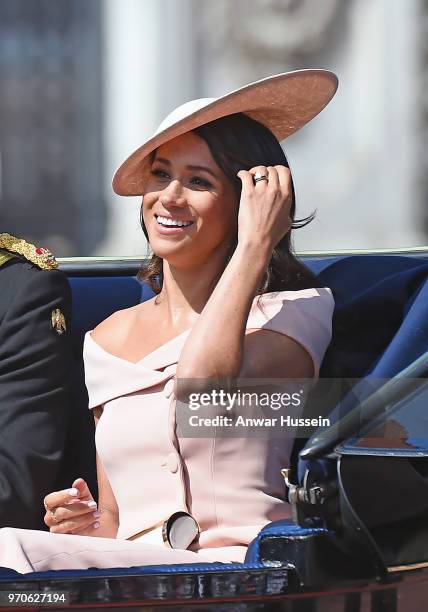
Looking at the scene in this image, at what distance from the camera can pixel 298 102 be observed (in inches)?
101

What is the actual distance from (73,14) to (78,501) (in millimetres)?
3616

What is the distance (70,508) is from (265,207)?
58 cm

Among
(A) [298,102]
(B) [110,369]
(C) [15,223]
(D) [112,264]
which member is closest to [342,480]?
(B) [110,369]

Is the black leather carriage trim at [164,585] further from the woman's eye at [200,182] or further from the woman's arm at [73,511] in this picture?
the woman's eye at [200,182]

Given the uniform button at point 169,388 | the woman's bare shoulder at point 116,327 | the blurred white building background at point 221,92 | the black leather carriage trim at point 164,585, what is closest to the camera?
the black leather carriage trim at point 164,585

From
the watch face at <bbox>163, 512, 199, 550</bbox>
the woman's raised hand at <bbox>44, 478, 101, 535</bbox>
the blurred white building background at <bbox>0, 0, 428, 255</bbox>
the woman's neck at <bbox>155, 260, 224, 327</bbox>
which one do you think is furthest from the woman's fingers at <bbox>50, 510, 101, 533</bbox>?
the blurred white building background at <bbox>0, 0, 428, 255</bbox>

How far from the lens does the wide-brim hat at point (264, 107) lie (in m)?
2.45

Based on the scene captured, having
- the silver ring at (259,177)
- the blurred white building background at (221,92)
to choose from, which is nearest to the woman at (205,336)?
the silver ring at (259,177)

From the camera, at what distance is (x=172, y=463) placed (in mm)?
2367

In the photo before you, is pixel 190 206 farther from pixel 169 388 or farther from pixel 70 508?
pixel 70 508

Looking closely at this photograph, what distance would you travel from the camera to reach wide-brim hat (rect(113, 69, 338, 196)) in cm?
245

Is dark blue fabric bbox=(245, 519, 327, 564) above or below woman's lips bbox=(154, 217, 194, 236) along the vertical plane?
below

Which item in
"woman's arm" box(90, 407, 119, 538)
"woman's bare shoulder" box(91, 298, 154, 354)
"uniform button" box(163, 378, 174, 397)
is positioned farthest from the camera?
"woman's bare shoulder" box(91, 298, 154, 354)

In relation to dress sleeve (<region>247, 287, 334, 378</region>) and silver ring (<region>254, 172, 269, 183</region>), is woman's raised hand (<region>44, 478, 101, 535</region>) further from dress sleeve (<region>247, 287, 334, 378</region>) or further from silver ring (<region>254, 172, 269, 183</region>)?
silver ring (<region>254, 172, 269, 183</region>)
